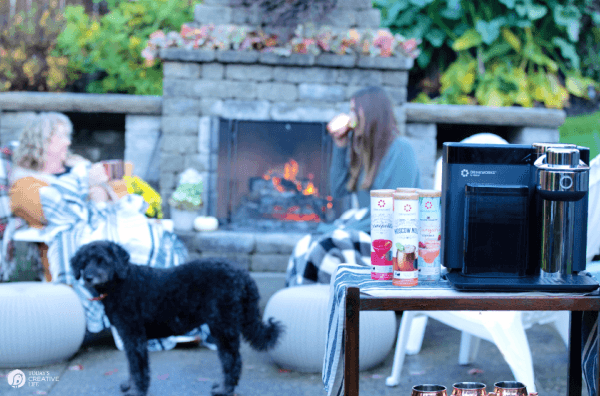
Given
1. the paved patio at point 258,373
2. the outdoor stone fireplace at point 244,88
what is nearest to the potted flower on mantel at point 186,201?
the outdoor stone fireplace at point 244,88

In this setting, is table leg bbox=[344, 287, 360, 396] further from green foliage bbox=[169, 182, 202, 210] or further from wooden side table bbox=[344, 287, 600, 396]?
green foliage bbox=[169, 182, 202, 210]

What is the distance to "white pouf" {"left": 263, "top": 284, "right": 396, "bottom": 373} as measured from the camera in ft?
11.0

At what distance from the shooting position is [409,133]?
5496 millimetres

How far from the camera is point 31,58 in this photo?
6340 mm

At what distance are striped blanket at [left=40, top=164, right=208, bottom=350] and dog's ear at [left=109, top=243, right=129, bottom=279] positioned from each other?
826 millimetres

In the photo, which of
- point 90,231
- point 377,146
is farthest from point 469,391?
point 90,231

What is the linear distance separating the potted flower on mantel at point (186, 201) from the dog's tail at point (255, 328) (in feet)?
6.91

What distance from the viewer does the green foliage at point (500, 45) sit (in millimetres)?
6375

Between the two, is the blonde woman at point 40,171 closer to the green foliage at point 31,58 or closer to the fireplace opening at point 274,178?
the fireplace opening at point 274,178

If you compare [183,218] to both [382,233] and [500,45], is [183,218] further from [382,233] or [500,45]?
[500,45]

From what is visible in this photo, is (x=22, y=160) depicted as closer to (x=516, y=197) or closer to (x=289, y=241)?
(x=289, y=241)

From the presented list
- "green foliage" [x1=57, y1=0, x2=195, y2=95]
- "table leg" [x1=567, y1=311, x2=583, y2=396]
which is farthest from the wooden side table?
"green foliage" [x1=57, y1=0, x2=195, y2=95]

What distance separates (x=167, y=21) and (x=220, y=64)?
174 centimetres

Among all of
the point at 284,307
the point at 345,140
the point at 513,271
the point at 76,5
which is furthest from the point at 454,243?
the point at 76,5
